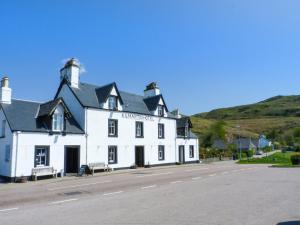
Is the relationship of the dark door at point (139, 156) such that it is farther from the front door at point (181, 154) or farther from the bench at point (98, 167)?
the front door at point (181, 154)

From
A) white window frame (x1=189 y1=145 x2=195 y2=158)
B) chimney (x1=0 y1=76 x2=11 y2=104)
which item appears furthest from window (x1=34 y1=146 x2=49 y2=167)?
white window frame (x1=189 y1=145 x2=195 y2=158)

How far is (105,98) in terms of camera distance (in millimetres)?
29938

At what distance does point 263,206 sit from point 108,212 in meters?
5.52

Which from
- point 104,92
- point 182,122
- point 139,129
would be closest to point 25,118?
point 104,92

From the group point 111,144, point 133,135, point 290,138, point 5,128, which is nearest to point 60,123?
point 5,128

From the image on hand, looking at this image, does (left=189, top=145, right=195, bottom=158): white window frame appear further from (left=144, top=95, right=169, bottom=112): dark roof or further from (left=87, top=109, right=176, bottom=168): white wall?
(left=144, top=95, right=169, bottom=112): dark roof

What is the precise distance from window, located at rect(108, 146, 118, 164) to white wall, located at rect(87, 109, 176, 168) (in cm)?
41

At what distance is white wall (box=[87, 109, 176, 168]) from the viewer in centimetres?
2839

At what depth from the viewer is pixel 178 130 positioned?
41.4m

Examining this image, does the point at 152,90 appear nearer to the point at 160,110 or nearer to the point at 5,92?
the point at 160,110

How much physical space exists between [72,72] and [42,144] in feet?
30.0

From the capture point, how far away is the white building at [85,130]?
23.2m

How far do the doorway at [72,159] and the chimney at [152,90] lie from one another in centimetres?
Result: 1628

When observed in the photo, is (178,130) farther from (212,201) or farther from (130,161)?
(212,201)
